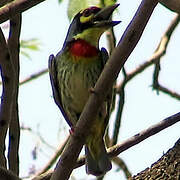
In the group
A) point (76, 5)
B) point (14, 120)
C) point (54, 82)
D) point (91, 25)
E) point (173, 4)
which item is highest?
point (173, 4)

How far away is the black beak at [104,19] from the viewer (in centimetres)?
334

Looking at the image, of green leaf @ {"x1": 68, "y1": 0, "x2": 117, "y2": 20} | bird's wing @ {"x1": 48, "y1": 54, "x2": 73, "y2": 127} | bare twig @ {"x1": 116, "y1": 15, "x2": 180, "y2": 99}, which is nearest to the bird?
bird's wing @ {"x1": 48, "y1": 54, "x2": 73, "y2": 127}

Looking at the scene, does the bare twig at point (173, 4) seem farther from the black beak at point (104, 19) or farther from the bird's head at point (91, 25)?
the bird's head at point (91, 25)

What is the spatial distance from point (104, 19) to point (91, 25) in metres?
0.20

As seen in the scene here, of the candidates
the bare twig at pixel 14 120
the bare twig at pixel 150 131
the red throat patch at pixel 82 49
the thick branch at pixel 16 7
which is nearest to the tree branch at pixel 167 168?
the bare twig at pixel 150 131

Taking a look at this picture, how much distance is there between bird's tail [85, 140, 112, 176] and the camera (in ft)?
11.8

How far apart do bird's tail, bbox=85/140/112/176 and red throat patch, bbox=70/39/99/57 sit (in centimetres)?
63

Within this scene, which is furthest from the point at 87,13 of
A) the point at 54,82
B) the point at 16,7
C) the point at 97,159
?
the point at 16,7

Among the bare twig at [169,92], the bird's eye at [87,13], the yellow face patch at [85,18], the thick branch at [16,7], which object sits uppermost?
the thick branch at [16,7]

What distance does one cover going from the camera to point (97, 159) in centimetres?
367

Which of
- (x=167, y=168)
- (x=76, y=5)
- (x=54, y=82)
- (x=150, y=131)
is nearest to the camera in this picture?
(x=167, y=168)

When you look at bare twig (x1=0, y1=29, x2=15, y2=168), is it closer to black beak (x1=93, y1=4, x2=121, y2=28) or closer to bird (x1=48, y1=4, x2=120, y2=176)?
black beak (x1=93, y1=4, x2=121, y2=28)

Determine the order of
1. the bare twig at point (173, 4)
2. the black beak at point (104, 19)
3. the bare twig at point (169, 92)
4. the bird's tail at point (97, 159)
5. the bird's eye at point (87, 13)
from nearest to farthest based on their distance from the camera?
the bare twig at point (173, 4) < the black beak at point (104, 19) < the bird's tail at point (97, 159) < the bird's eye at point (87, 13) < the bare twig at point (169, 92)

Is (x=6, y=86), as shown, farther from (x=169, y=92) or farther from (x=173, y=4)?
(x=169, y=92)
